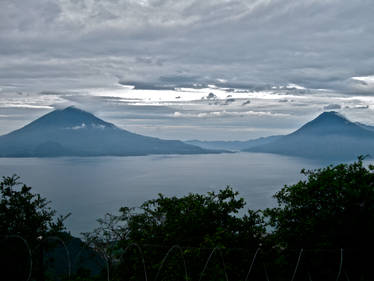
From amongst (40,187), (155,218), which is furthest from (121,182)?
(155,218)

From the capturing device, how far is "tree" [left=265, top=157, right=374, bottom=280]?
8.25 m

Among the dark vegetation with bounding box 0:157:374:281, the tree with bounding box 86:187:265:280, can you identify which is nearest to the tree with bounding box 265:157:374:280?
the dark vegetation with bounding box 0:157:374:281

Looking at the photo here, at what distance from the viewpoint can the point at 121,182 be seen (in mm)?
112375

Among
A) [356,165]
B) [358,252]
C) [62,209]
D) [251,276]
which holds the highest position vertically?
[356,165]

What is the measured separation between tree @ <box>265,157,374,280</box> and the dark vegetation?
2 cm

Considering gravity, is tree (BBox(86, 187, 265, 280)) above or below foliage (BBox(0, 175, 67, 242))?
below

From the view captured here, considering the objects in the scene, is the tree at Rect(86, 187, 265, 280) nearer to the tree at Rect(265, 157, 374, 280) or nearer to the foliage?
the tree at Rect(265, 157, 374, 280)

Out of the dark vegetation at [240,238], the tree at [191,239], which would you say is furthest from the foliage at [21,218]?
the tree at [191,239]

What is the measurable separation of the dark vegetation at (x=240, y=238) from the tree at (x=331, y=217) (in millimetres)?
22

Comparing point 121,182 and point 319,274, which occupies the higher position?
point 319,274

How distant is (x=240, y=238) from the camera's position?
10.3 meters

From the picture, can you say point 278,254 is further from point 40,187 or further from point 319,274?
point 40,187

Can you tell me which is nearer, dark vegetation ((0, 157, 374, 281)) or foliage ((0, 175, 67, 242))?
dark vegetation ((0, 157, 374, 281))

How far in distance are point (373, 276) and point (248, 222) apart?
3.61 metres
